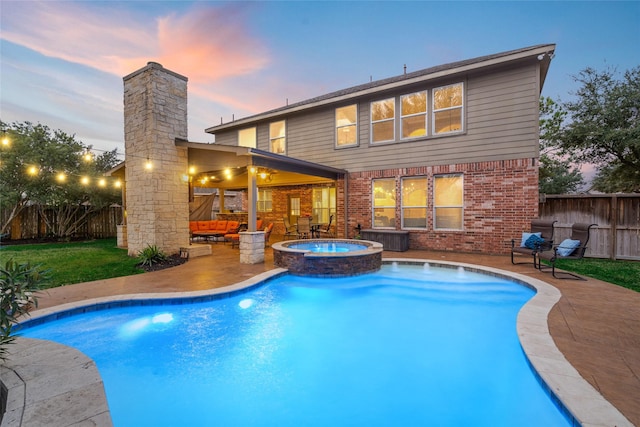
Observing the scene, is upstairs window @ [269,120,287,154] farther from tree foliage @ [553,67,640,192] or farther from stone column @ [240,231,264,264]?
tree foliage @ [553,67,640,192]

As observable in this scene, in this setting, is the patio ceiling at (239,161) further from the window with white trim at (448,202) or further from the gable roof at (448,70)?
the window with white trim at (448,202)

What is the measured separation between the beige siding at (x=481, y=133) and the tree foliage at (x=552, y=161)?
10.8 m

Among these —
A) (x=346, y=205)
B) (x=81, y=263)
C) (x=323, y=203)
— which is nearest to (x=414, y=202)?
(x=346, y=205)

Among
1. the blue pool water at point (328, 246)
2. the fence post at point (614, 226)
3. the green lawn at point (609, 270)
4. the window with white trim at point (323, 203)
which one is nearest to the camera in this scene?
the green lawn at point (609, 270)

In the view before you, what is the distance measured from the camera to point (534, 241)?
7.22 m

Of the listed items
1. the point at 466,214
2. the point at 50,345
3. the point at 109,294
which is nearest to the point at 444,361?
the point at 50,345

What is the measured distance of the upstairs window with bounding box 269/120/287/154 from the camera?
1362 centimetres

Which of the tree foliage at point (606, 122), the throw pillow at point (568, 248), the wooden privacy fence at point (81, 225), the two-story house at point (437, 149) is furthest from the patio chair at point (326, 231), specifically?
the tree foliage at point (606, 122)

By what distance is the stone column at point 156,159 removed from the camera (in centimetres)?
870

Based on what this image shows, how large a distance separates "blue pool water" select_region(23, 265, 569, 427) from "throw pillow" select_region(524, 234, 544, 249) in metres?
1.97

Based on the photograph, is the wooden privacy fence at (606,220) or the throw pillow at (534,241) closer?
the throw pillow at (534,241)

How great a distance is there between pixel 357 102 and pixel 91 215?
14319 millimetres

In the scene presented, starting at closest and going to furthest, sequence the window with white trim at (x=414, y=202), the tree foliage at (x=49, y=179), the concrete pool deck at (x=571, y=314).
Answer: the concrete pool deck at (x=571, y=314) < the window with white trim at (x=414, y=202) < the tree foliage at (x=49, y=179)

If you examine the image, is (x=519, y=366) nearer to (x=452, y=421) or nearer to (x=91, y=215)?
(x=452, y=421)
